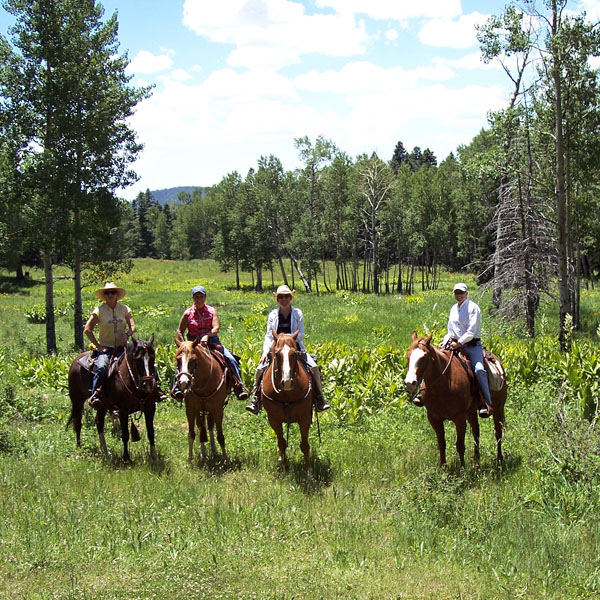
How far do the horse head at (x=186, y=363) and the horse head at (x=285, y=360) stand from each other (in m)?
1.29

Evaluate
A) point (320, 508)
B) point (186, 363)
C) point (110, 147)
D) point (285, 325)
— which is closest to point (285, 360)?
point (285, 325)

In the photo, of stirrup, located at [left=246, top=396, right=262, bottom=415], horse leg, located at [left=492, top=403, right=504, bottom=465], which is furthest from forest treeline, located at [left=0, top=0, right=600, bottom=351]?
stirrup, located at [left=246, top=396, right=262, bottom=415]

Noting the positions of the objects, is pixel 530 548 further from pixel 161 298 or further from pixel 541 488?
pixel 161 298

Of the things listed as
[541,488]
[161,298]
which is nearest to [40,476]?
[541,488]

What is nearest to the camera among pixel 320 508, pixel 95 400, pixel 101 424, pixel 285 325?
pixel 320 508

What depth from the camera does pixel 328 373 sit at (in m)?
13.5

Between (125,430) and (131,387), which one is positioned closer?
(131,387)

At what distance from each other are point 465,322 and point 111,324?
19.6 feet

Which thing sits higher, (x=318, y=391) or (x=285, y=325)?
(x=285, y=325)

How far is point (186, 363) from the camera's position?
828cm

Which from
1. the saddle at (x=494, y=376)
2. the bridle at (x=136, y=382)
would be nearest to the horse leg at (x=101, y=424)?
the bridle at (x=136, y=382)

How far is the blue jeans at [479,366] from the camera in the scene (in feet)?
28.5

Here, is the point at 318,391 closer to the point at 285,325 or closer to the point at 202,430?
the point at 285,325

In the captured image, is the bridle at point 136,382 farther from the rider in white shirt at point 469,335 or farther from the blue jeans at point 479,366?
the blue jeans at point 479,366
